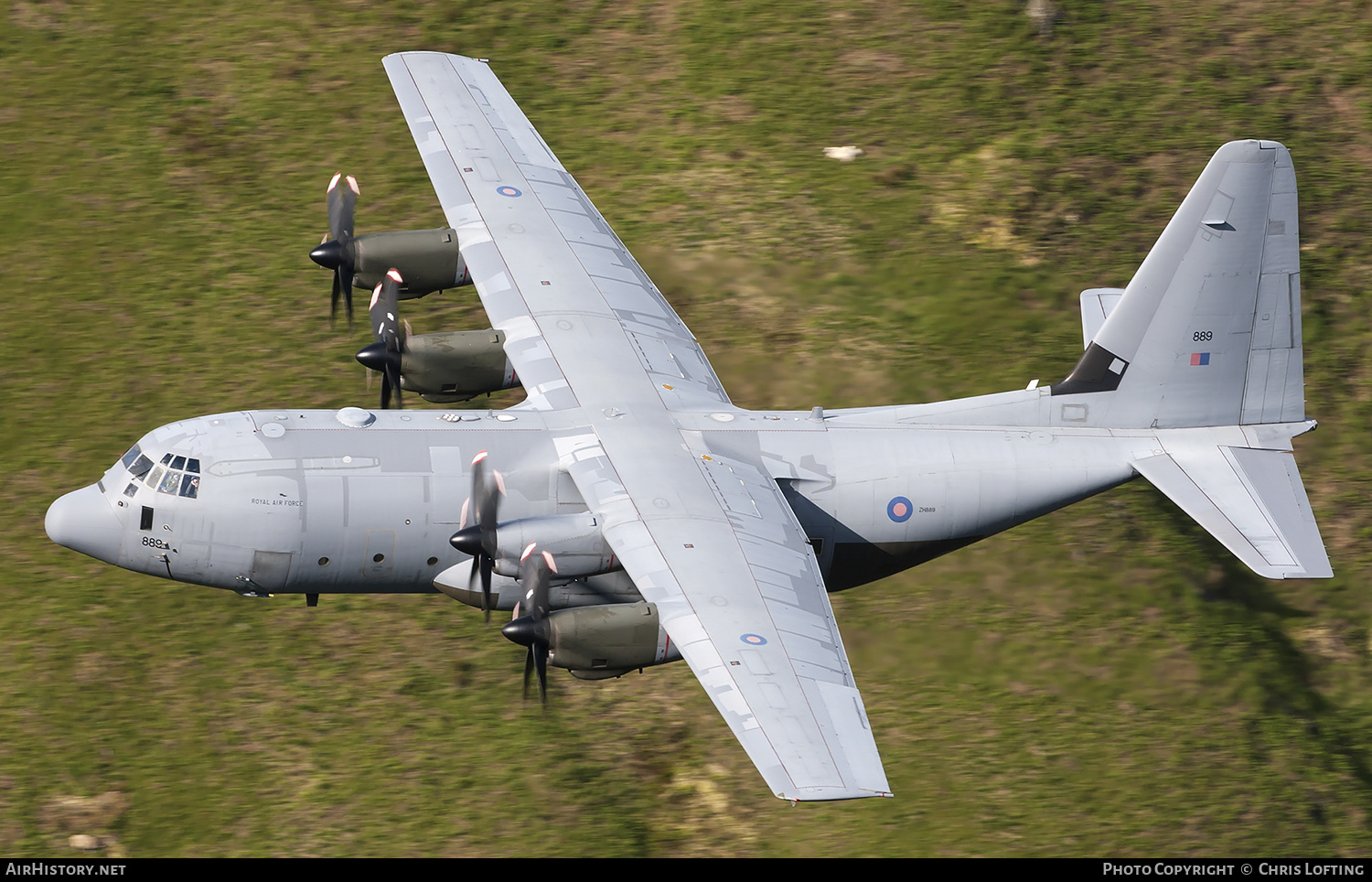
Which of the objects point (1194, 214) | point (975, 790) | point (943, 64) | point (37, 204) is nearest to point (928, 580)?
point (975, 790)

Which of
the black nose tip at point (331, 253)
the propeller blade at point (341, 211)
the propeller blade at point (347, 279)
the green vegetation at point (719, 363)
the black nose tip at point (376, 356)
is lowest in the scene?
the green vegetation at point (719, 363)

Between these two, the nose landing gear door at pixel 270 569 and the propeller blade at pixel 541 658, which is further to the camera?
the nose landing gear door at pixel 270 569

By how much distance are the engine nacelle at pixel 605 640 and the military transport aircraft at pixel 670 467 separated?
0.14 feet

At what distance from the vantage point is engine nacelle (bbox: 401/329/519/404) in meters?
31.0

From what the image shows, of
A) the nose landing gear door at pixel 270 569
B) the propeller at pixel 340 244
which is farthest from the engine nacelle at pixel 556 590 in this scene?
the propeller at pixel 340 244

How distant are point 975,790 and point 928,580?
16.3 feet

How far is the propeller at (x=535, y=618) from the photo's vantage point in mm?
25688

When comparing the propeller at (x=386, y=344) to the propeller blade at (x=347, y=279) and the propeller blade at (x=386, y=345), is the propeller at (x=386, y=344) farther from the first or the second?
the propeller blade at (x=347, y=279)

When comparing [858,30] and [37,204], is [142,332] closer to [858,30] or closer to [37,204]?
[37,204]

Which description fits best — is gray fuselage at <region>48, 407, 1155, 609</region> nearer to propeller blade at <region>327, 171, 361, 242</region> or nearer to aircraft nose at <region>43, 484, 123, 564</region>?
aircraft nose at <region>43, 484, 123, 564</region>

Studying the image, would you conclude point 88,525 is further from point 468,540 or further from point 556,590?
point 556,590

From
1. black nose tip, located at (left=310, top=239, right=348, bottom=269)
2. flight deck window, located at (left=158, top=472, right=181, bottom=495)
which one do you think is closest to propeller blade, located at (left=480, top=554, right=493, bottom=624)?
flight deck window, located at (left=158, top=472, right=181, bottom=495)

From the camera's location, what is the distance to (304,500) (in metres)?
27.8

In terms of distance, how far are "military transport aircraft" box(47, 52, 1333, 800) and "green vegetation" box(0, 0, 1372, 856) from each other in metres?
4.27
